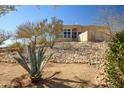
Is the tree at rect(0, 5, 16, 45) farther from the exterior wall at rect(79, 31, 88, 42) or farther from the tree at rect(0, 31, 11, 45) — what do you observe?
the exterior wall at rect(79, 31, 88, 42)

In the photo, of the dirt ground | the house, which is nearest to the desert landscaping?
the dirt ground

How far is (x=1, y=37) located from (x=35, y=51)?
597 millimetres

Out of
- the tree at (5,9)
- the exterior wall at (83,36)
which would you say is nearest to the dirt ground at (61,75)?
the exterior wall at (83,36)

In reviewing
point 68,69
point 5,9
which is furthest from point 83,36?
point 5,9

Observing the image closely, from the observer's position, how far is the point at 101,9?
11.8 ft

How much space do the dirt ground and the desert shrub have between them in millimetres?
403

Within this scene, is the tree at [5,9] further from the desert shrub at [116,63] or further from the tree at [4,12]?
the desert shrub at [116,63]

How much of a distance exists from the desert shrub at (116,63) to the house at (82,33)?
0.52 m

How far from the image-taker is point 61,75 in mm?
3660

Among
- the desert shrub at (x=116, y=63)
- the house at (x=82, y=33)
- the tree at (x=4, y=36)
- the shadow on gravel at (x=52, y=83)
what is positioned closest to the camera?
the desert shrub at (x=116, y=63)

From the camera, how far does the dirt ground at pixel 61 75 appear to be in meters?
3.43

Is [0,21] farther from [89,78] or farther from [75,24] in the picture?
[89,78]
